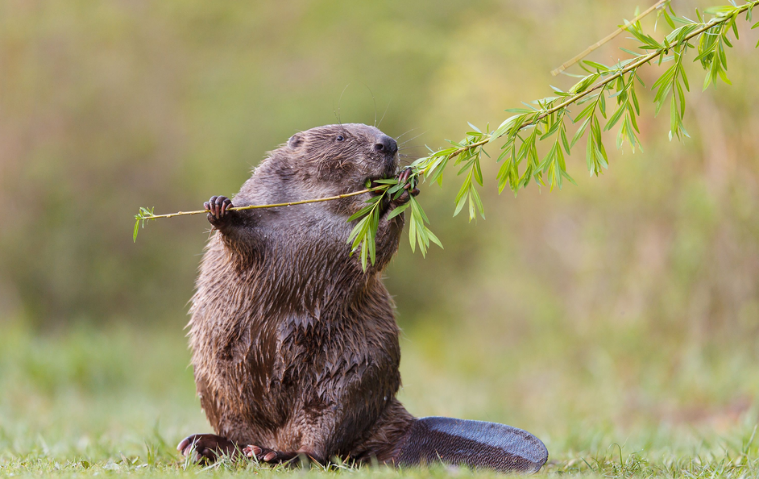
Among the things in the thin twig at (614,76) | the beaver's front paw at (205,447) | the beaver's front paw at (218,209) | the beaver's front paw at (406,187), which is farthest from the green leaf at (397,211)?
the beaver's front paw at (205,447)

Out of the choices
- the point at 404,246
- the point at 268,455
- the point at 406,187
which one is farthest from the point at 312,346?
the point at 404,246

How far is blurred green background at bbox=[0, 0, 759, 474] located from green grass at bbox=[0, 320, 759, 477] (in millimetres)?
37

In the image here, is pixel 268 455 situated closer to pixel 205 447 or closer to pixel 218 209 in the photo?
pixel 205 447

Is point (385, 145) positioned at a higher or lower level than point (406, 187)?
higher

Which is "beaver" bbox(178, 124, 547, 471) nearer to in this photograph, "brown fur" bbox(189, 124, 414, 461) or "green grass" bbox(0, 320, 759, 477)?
"brown fur" bbox(189, 124, 414, 461)

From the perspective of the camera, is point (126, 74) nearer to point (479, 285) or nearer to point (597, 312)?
point (479, 285)

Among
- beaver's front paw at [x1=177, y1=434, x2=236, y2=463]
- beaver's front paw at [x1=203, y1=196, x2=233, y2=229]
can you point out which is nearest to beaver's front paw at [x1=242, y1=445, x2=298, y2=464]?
beaver's front paw at [x1=177, y1=434, x2=236, y2=463]

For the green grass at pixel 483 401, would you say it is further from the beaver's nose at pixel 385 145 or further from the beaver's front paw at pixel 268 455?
the beaver's nose at pixel 385 145

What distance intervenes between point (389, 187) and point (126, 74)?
30.3ft

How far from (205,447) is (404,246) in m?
9.48

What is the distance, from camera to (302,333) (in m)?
2.97

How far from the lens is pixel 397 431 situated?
10.2 ft

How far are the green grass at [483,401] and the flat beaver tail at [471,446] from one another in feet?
0.45

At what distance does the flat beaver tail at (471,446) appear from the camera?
2.86m
